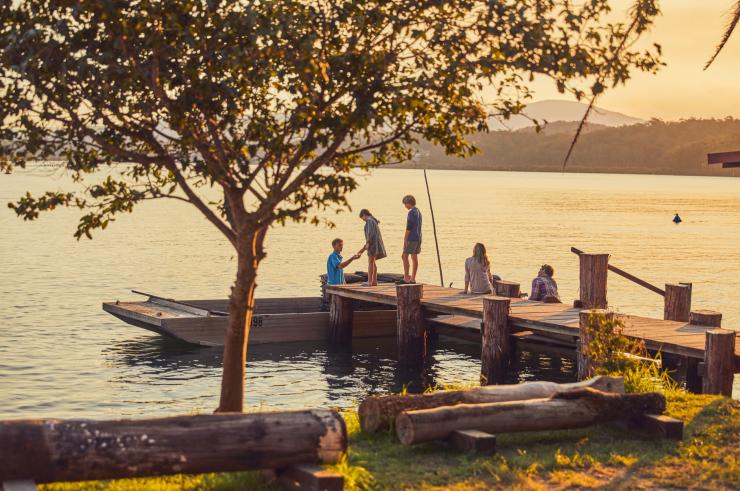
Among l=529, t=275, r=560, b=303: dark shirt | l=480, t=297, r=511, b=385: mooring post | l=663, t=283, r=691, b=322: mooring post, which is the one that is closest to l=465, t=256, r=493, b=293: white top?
l=529, t=275, r=560, b=303: dark shirt

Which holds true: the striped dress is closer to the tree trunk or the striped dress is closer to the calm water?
the calm water

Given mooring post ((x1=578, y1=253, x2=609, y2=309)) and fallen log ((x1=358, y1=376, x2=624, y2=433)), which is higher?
mooring post ((x1=578, y1=253, x2=609, y2=309))

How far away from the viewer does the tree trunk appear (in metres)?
10.7

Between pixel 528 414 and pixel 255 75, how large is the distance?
13.5 ft

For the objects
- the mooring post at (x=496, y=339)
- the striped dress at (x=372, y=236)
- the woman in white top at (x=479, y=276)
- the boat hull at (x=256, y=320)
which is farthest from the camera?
the boat hull at (x=256, y=320)

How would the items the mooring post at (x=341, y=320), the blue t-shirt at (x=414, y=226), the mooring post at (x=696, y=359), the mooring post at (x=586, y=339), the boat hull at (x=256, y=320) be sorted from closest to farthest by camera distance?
the mooring post at (x=586, y=339) → the mooring post at (x=696, y=359) → the boat hull at (x=256, y=320) → the blue t-shirt at (x=414, y=226) → the mooring post at (x=341, y=320)

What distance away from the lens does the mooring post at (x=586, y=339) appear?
1448 cm

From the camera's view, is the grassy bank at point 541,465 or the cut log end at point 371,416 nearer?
the grassy bank at point 541,465

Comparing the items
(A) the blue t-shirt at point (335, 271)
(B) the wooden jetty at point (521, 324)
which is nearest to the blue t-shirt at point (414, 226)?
(B) the wooden jetty at point (521, 324)

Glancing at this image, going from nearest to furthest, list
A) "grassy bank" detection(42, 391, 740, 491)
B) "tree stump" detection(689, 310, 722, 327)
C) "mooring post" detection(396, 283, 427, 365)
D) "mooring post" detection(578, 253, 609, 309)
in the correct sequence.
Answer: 1. "grassy bank" detection(42, 391, 740, 491)
2. "tree stump" detection(689, 310, 722, 327)
3. "mooring post" detection(578, 253, 609, 309)
4. "mooring post" detection(396, 283, 427, 365)

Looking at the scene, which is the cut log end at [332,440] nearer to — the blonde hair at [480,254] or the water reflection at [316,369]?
the water reflection at [316,369]

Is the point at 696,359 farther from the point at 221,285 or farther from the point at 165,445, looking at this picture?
the point at 221,285

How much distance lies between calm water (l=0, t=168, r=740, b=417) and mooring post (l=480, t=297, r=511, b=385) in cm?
285

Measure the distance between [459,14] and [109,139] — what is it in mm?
3806
